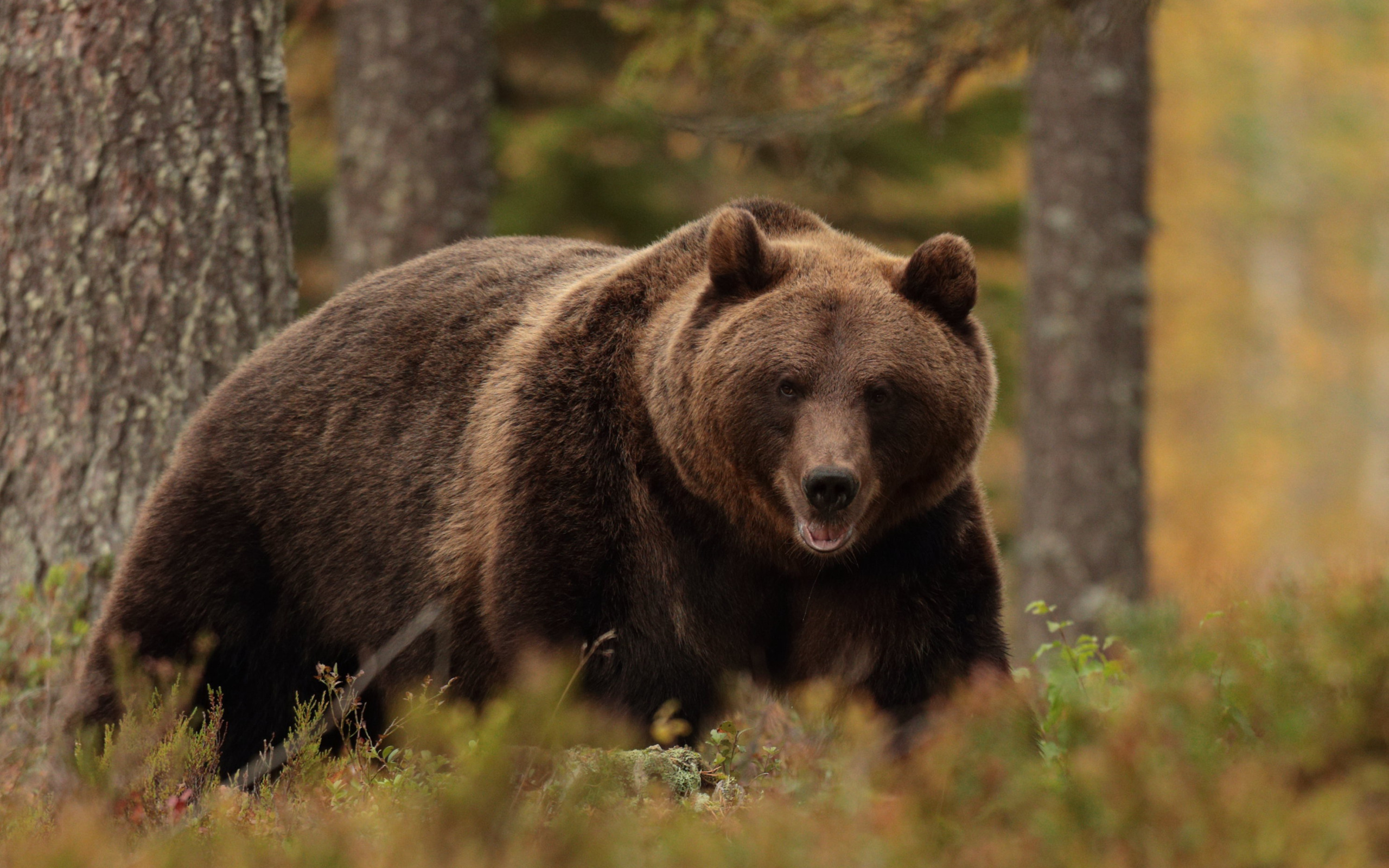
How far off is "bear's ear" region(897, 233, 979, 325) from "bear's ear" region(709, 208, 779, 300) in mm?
435

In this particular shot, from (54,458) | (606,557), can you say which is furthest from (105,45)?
(606,557)

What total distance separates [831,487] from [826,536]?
180 millimetres

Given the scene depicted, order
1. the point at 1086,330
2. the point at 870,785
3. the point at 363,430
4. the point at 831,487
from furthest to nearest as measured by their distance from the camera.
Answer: the point at 1086,330 < the point at 363,430 < the point at 831,487 < the point at 870,785

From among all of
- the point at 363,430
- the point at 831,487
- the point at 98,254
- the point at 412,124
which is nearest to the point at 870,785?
the point at 831,487

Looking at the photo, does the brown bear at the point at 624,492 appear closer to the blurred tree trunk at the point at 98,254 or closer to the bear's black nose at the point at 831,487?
the bear's black nose at the point at 831,487

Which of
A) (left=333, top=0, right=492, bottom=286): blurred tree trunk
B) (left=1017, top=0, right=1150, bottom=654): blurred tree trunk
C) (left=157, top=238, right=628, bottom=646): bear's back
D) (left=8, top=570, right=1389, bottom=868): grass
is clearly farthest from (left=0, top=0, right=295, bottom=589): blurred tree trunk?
Result: (left=1017, top=0, right=1150, bottom=654): blurred tree trunk

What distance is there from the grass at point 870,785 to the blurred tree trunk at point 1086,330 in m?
6.64

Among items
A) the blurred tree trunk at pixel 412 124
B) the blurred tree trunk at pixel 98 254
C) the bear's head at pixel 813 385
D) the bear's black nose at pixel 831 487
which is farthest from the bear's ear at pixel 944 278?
the blurred tree trunk at pixel 412 124

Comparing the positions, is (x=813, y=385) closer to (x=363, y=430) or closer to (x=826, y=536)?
(x=826, y=536)

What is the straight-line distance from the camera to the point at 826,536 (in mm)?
4160

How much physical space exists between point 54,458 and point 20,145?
4.05ft

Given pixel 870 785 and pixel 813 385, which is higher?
pixel 813 385

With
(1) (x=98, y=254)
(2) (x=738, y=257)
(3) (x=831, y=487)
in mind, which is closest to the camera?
(3) (x=831, y=487)

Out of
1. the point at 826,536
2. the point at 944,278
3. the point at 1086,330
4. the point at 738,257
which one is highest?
the point at 738,257
